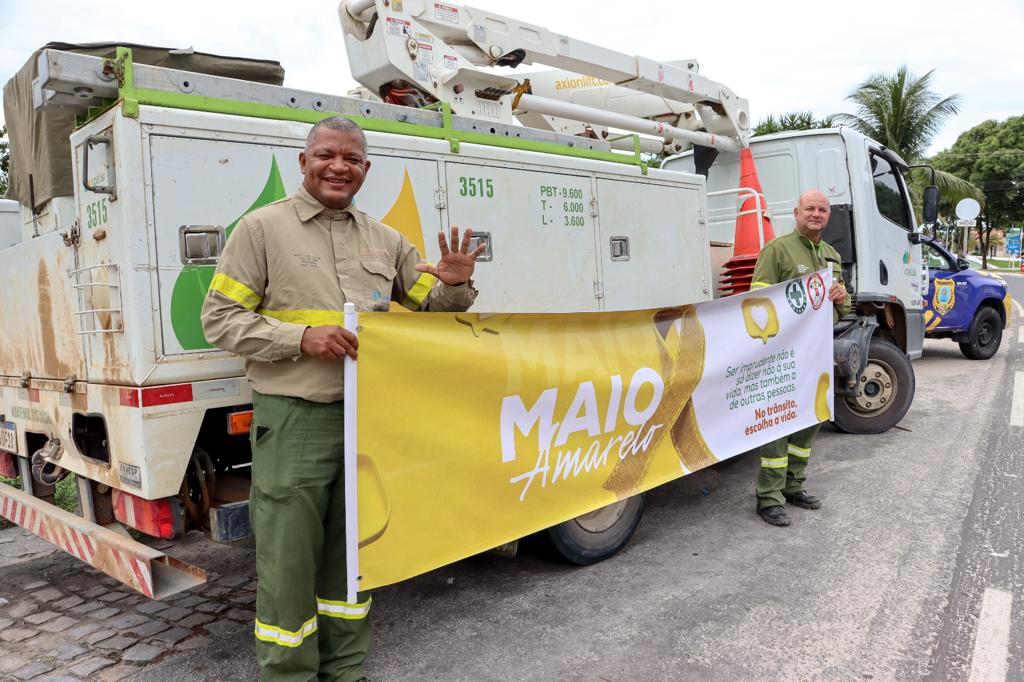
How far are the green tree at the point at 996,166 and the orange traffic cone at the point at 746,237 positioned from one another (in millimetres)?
48382

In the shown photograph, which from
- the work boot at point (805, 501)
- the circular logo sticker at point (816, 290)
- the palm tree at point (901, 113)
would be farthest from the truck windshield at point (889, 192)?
the palm tree at point (901, 113)

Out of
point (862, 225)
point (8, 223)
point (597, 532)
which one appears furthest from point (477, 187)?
point (862, 225)

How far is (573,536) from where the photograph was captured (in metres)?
4.00

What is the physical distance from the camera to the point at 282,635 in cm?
266

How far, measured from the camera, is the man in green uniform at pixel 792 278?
483 centimetres

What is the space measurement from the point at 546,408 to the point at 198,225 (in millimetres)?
1670

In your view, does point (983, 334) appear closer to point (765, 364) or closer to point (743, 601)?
point (765, 364)

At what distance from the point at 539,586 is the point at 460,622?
0.53 meters

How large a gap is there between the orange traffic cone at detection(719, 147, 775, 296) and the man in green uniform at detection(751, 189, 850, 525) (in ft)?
3.14

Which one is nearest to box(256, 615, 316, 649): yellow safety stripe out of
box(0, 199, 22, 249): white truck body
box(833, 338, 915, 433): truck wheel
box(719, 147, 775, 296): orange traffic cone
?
box(0, 199, 22, 249): white truck body

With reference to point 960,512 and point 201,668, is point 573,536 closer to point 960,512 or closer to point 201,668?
point 201,668

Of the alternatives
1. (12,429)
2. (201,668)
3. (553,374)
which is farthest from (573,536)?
(12,429)

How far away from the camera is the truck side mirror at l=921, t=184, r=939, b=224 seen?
7975 millimetres

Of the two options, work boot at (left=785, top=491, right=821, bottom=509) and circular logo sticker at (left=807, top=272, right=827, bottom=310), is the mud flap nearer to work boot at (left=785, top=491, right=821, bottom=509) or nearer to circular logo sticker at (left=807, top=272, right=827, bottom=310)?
work boot at (left=785, top=491, right=821, bottom=509)
